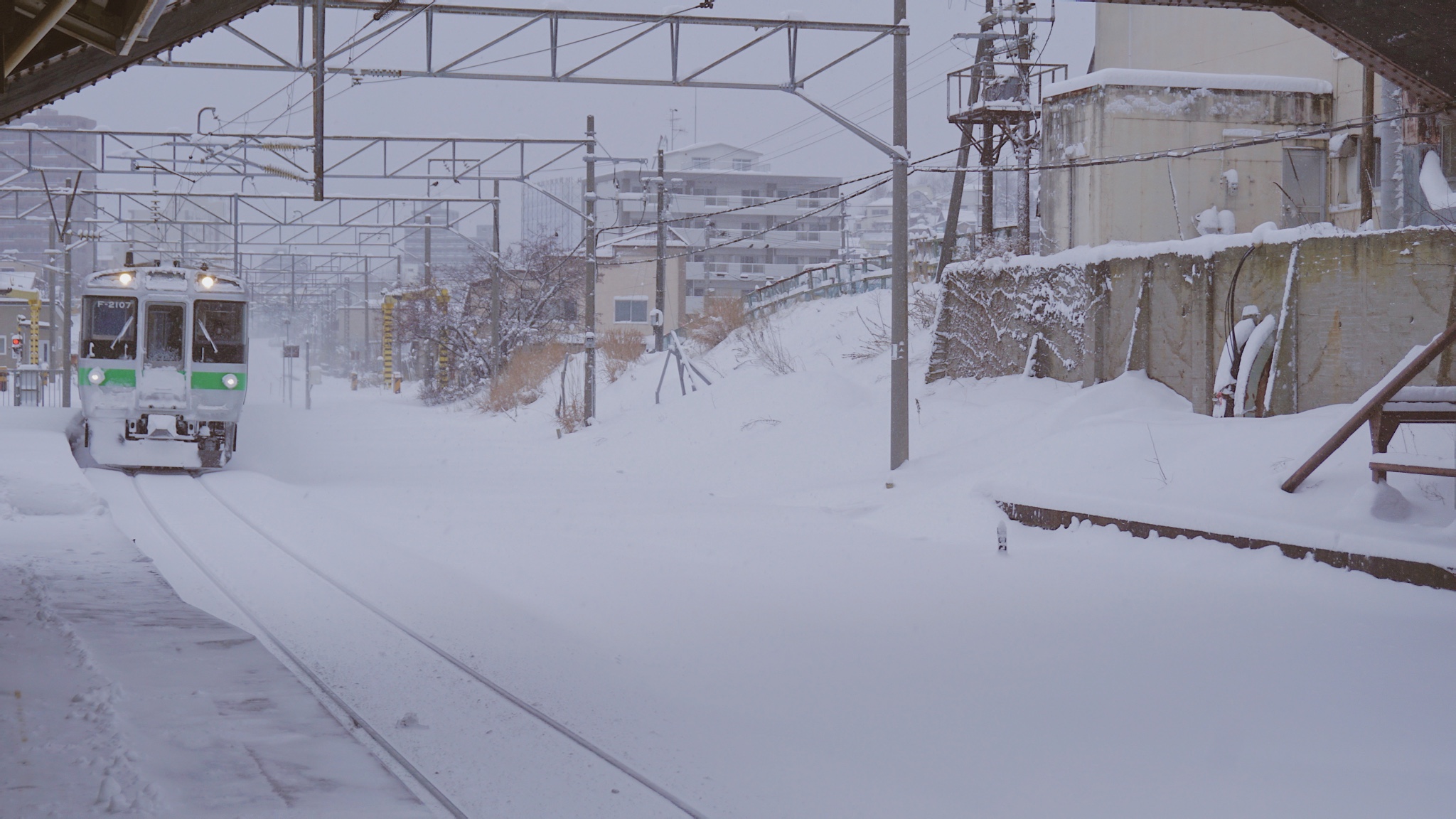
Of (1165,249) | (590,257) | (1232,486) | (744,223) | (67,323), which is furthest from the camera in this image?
(744,223)

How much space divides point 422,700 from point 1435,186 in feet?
42.5

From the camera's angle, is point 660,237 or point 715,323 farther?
point 715,323

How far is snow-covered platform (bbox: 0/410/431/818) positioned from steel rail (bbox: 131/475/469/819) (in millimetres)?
141

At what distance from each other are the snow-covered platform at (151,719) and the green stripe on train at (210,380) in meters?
10.2

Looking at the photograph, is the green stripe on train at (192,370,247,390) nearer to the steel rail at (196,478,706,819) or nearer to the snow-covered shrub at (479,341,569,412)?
the steel rail at (196,478,706,819)

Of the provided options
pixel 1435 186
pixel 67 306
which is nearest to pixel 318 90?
pixel 1435 186

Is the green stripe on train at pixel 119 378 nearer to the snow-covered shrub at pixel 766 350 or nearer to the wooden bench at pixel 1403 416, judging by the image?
the snow-covered shrub at pixel 766 350

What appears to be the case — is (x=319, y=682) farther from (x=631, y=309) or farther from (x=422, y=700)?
(x=631, y=309)

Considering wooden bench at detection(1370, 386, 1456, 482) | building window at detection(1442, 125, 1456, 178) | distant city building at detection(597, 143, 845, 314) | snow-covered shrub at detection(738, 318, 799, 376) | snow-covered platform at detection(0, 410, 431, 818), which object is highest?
distant city building at detection(597, 143, 845, 314)

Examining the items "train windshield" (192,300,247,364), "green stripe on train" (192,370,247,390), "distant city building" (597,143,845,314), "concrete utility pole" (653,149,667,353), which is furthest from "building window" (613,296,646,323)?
"green stripe on train" (192,370,247,390)

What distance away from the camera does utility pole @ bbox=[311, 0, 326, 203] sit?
14786 mm

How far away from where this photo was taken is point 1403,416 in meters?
9.53

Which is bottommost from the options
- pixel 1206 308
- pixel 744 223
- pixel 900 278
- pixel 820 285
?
pixel 1206 308

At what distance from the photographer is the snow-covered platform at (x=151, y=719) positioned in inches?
202
